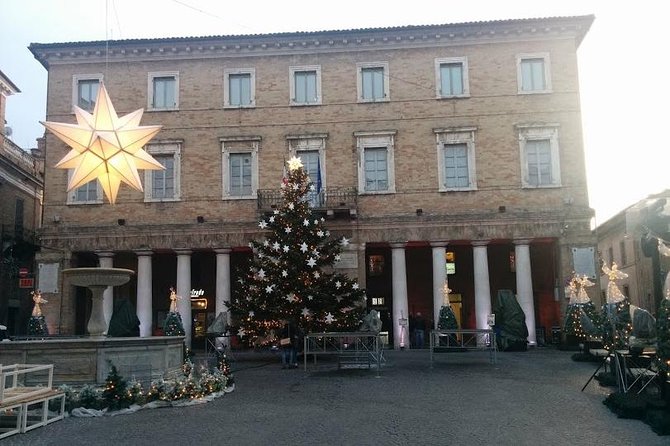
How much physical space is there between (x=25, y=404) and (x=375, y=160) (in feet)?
70.6

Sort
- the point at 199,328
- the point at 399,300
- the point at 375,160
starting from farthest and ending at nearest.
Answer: the point at 199,328
the point at 375,160
the point at 399,300

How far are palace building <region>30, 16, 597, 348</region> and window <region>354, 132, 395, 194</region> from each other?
0.21 ft

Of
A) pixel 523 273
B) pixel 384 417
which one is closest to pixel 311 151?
pixel 523 273

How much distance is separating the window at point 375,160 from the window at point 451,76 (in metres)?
3.15

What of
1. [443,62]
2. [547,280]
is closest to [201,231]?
[443,62]

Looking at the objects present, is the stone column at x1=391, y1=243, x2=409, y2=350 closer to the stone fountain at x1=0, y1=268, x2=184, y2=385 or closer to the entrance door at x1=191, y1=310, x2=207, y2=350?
the entrance door at x1=191, y1=310, x2=207, y2=350

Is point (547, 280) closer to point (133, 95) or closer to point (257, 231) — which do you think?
point (257, 231)

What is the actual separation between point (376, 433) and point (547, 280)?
2570 cm

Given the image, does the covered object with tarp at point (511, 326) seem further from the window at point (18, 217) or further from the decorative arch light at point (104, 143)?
the window at point (18, 217)

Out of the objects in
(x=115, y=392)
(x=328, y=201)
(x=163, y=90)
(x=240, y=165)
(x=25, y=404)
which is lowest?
(x=115, y=392)

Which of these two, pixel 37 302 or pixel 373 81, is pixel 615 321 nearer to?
pixel 373 81

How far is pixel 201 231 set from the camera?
2948 cm

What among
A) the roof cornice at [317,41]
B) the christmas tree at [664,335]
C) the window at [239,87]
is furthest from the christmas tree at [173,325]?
the christmas tree at [664,335]

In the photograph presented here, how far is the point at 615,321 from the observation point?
1302cm
